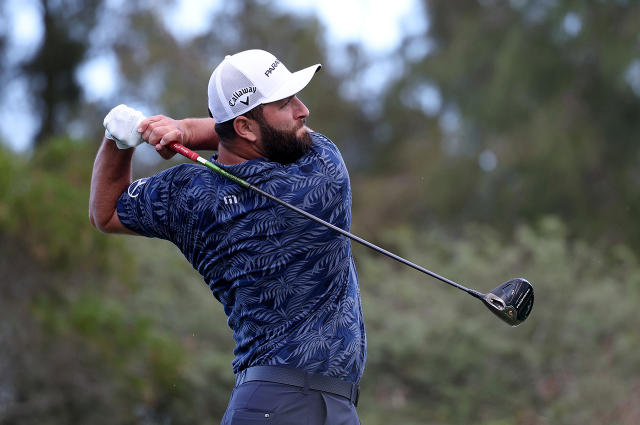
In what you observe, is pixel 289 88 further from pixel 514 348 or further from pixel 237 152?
pixel 514 348

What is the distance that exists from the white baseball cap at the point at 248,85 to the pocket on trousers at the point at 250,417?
106 cm

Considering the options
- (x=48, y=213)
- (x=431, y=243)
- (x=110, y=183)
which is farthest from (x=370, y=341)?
(x=110, y=183)

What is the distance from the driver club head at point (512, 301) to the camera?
151 inches

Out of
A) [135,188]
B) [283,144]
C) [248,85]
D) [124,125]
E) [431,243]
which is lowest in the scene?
[135,188]

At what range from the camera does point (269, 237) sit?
3.60 metres

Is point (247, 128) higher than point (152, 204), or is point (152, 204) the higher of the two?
point (247, 128)

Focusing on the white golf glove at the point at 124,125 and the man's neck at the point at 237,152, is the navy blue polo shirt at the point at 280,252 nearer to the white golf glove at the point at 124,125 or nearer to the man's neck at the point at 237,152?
the man's neck at the point at 237,152

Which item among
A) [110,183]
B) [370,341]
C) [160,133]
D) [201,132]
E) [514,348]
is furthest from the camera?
[370,341]

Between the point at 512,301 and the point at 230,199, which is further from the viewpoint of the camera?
the point at 512,301

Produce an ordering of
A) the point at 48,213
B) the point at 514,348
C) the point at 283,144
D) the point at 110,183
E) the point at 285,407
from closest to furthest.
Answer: the point at 285,407 → the point at 283,144 → the point at 110,183 → the point at 48,213 → the point at 514,348

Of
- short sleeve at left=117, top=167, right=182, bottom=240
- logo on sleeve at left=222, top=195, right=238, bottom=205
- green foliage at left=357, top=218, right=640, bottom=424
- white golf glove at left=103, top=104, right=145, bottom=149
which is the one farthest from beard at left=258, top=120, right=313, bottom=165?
green foliage at left=357, top=218, right=640, bottom=424

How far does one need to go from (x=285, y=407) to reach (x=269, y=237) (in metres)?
0.59

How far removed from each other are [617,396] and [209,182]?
21.1 ft

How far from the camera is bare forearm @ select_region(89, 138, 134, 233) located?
392 centimetres
